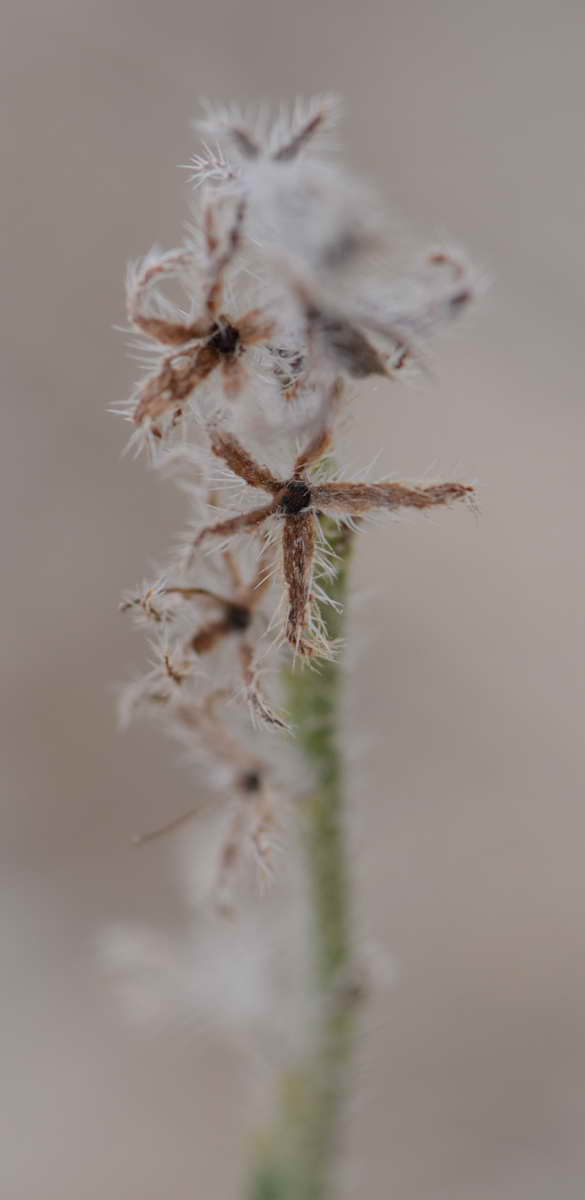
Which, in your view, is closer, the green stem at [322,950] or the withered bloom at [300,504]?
the withered bloom at [300,504]

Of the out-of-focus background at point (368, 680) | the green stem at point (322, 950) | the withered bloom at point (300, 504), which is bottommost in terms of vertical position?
the green stem at point (322, 950)

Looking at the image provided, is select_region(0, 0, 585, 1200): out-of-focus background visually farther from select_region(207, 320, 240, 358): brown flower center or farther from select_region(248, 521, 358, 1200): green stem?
select_region(207, 320, 240, 358): brown flower center

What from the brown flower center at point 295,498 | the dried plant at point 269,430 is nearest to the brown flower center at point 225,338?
the dried plant at point 269,430

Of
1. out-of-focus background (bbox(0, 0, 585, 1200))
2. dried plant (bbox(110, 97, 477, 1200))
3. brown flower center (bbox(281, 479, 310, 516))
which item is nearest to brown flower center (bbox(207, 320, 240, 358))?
dried plant (bbox(110, 97, 477, 1200))

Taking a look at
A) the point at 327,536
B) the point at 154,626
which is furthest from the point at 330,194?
the point at 154,626

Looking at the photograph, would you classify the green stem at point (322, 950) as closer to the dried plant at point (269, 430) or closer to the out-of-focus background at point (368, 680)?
the dried plant at point (269, 430)

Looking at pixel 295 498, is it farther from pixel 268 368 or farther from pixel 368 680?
pixel 368 680
